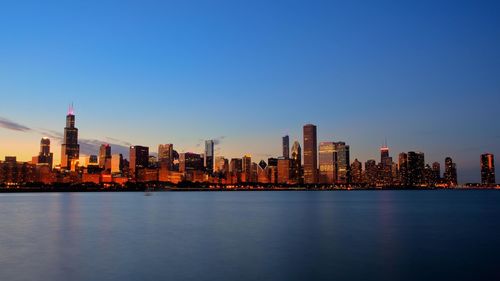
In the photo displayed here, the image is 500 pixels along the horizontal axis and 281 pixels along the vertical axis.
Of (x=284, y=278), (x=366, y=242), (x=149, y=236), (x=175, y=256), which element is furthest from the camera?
(x=149, y=236)

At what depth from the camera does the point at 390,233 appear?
4744 centimetres

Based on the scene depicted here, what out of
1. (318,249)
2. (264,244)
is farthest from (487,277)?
(264,244)

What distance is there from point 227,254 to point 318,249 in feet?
23.1

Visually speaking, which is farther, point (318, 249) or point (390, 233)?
point (390, 233)

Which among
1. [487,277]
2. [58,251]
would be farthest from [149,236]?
[487,277]

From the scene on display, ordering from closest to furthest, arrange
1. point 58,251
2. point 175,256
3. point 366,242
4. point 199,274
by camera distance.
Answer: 1. point 199,274
2. point 175,256
3. point 58,251
4. point 366,242

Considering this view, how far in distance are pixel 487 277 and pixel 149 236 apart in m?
29.6

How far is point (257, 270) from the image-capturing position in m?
27.0

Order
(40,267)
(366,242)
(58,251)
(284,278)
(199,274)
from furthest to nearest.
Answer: (366,242), (58,251), (40,267), (199,274), (284,278)

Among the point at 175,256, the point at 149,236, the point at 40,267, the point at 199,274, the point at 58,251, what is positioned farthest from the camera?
the point at 149,236

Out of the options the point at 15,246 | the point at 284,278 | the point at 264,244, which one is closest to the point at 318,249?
the point at 264,244

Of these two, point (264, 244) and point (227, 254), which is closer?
point (227, 254)

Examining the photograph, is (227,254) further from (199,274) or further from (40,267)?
(40,267)

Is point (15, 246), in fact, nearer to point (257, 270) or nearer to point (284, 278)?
point (257, 270)
